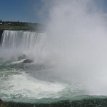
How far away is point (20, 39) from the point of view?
4116 centimetres

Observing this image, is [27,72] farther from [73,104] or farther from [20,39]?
[20,39]

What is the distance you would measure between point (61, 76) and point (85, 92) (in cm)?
558

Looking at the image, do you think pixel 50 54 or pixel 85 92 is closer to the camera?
pixel 85 92

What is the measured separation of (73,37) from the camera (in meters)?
32.0

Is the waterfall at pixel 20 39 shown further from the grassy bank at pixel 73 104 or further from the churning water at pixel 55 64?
the grassy bank at pixel 73 104

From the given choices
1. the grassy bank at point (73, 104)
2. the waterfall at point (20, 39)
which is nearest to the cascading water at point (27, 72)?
the waterfall at point (20, 39)

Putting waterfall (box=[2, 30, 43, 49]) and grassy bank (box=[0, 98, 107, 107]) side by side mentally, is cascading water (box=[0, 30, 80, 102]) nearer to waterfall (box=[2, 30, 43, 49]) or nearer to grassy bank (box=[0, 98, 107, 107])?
waterfall (box=[2, 30, 43, 49])

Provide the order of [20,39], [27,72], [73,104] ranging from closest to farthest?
[73,104]
[27,72]
[20,39]

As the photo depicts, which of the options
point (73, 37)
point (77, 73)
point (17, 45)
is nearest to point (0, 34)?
point (17, 45)

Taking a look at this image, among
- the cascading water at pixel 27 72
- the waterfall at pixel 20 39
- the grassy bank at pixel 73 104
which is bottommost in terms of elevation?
the grassy bank at pixel 73 104

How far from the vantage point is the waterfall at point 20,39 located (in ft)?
127

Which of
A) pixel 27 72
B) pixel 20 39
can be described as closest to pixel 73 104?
pixel 27 72

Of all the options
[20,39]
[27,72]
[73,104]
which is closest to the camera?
[73,104]

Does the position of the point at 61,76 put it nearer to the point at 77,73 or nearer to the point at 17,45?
the point at 77,73
